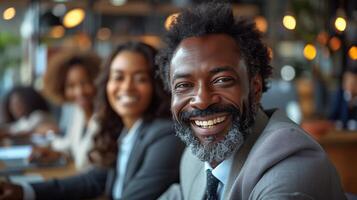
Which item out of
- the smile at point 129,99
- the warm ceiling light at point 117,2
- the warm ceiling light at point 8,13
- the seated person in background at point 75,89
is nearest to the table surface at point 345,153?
the seated person in background at point 75,89

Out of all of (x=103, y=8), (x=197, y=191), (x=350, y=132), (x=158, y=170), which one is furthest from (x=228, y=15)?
(x=103, y=8)

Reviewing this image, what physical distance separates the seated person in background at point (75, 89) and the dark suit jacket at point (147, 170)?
41.3 inches

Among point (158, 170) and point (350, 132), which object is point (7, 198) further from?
point (350, 132)

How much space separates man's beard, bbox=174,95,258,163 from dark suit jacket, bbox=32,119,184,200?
67 cm

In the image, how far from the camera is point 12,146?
376 cm

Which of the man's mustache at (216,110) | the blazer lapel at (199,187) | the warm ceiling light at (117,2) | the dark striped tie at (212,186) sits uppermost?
the man's mustache at (216,110)

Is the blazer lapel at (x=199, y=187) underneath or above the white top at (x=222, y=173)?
underneath

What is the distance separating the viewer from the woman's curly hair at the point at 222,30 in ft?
4.73

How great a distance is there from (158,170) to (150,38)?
6085 mm

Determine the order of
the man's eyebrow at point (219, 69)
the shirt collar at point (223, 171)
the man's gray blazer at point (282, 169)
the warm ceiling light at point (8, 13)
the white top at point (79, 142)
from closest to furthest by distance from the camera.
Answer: the man's gray blazer at point (282, 169), the man's eyebrow at point (219, 69), the shirt collar at point (223, 171), the warm ceiling light at point (8, 13), the white top at point (79, 142)

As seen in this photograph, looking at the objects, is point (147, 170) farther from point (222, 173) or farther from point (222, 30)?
point (222, 30)

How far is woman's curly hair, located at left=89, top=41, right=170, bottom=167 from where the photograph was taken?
2418mm

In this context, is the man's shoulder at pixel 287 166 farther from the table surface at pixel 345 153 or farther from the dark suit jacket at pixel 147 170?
the table surface at pixel 345 153

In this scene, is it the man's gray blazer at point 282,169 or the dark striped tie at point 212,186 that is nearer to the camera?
the man's gray blazer at point 282,169
